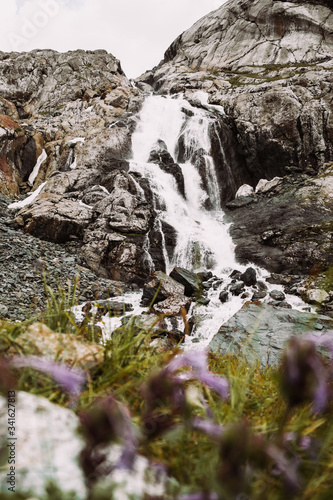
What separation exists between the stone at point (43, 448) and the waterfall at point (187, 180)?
605 inches

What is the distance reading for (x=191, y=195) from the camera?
2553 cm

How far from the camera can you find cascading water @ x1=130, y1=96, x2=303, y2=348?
45.1ft

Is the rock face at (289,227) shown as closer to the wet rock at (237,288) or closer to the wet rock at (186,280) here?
the wet rock at (237,288)

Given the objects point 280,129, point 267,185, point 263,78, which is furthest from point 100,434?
point 263,78

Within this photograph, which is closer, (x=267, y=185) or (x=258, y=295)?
(x=258, y=295)

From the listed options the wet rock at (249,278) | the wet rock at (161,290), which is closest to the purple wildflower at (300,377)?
the wet rock at (161,290)

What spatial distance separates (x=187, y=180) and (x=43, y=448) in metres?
26.5

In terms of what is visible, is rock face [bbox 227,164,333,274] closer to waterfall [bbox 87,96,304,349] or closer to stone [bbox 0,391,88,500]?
waterfall [bbox 87,96,304,349]

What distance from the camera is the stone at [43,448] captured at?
0.82 meters

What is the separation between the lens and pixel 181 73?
62.8 meters

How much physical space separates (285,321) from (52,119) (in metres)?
43.5

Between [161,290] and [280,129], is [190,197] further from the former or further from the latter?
[161,290]

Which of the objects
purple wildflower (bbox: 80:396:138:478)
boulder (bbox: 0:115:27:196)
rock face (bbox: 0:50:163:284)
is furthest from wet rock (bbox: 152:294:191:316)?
boulder (bbox: 0:115:27:196)

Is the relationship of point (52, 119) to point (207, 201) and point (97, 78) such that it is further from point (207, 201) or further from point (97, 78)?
point (207, 201)
